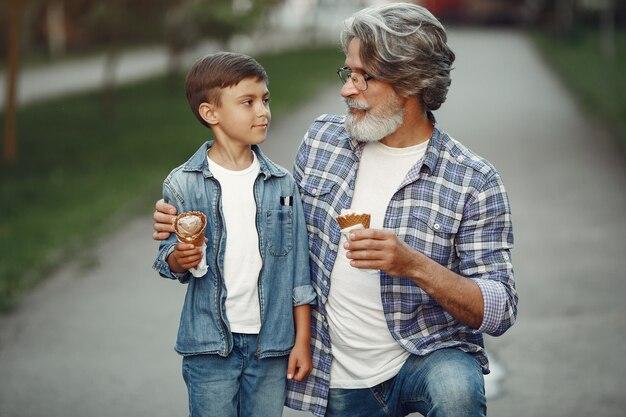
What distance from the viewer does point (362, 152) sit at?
3820 mm

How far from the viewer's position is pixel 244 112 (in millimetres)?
3514

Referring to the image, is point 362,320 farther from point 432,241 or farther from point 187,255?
point 187,255

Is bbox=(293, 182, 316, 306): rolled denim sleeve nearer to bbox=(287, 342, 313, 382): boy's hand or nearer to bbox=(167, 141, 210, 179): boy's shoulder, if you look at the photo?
bbox=(287, 342, 313, 382): boy's hand

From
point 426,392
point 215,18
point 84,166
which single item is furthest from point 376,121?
point 215,18

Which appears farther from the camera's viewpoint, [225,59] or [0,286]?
[0,286]

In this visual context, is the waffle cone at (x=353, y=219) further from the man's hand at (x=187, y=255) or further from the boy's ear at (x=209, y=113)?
the boy's ear at (x=209, y=113)

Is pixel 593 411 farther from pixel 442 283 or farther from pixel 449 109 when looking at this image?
pixel 449 109

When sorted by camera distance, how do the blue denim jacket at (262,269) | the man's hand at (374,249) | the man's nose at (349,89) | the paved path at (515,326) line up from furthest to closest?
the paved path at (515,326) → the man's nose at (349,89) → the blue denim jacket at (262,269) → the man's hand at (374,249)

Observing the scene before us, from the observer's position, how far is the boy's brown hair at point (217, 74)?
3498mm

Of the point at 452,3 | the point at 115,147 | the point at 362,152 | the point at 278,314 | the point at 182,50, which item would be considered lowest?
the point at 278,314

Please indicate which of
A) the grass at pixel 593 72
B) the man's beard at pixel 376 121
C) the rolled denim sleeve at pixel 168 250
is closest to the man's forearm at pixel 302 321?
the rolled denim sleeve at pixel 168 250

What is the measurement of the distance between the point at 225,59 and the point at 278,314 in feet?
2.87

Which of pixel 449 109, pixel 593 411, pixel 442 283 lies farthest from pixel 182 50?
pixel 442 283

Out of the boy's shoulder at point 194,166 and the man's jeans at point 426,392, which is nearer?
the man's jeans at point 426,392
